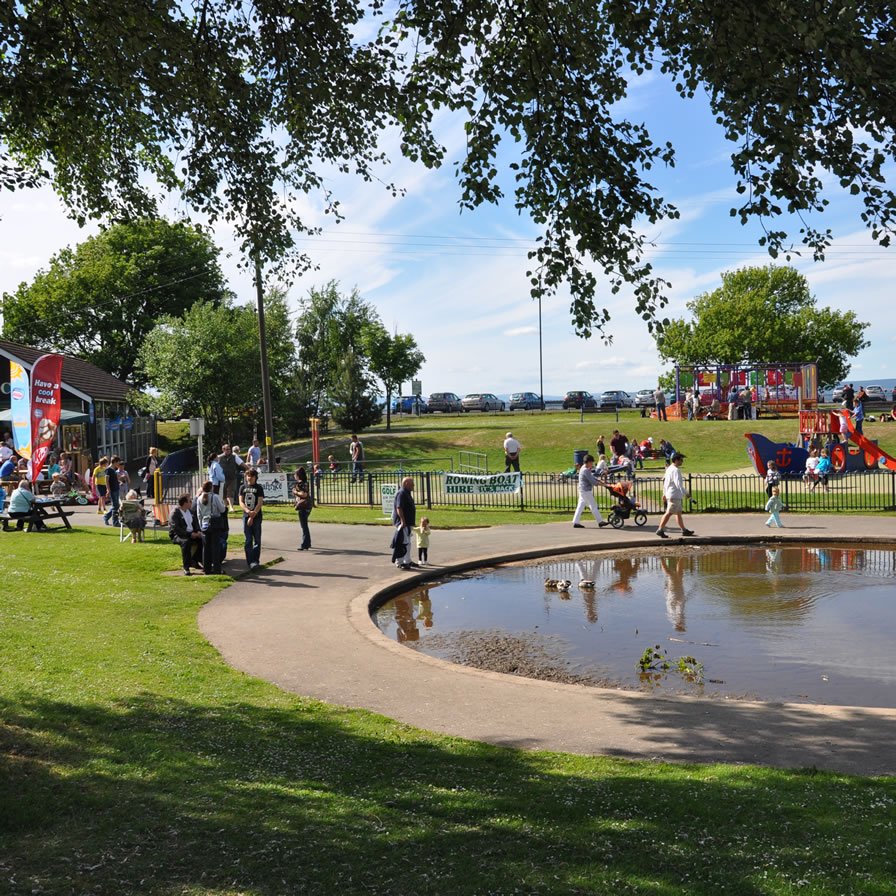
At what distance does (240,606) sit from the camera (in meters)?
13.4

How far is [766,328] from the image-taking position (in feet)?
226

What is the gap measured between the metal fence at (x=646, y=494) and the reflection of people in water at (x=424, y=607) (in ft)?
30.1

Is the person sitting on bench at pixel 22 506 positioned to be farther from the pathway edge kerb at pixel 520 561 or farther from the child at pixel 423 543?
the pathway edge kerb at pixel 520 561

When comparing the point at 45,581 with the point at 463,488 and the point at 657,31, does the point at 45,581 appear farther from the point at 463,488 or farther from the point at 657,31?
the point at 463,488

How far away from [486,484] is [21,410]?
Result: 43.4ft

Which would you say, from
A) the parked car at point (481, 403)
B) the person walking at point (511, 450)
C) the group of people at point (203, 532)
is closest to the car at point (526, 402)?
the parked car at point (481, 403)

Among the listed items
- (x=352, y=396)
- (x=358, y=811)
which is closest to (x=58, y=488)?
(x=358, y=811)

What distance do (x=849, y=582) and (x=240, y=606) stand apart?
9668mm

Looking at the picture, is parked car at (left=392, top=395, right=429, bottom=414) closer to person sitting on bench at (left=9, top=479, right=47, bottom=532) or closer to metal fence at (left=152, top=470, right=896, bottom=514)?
metal fence at (left=152, top=470, right=896, bottom=514)

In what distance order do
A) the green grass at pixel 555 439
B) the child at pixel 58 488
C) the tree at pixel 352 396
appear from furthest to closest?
the tree at pixel 352 396, the green grass at pixel 555 439, the child at pixel 58 488

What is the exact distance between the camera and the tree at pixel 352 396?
51.3 metres

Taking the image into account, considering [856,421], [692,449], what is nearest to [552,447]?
[692,449]

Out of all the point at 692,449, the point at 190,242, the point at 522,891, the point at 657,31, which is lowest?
the point at 522,891

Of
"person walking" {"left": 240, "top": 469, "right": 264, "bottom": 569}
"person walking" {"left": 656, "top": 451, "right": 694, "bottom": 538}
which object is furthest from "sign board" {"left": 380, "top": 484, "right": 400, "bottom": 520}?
"person walking" {"left": 656, "top": 451, "right": 694, "bottom": 538}
